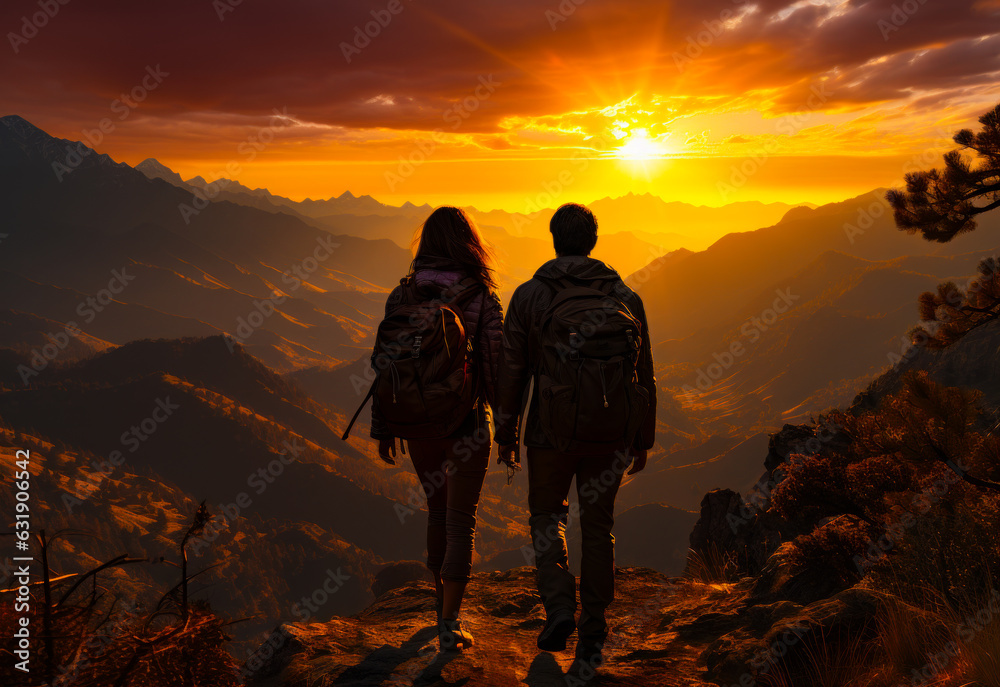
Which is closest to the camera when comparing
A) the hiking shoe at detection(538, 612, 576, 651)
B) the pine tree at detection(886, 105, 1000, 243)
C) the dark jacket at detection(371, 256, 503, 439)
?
the hiking shoe at detection(538, 612, 576, 651)

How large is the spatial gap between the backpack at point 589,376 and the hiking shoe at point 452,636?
1746 millimetres

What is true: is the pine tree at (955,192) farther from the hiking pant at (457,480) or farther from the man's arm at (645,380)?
the hiking pant at (457,480)

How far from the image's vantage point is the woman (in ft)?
14.8

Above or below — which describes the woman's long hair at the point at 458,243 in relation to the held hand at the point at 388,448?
above

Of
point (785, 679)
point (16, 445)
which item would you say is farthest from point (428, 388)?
point (16, 445)

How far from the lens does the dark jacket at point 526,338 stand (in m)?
4.26

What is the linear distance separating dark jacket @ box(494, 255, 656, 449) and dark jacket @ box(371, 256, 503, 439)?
0.29 meters

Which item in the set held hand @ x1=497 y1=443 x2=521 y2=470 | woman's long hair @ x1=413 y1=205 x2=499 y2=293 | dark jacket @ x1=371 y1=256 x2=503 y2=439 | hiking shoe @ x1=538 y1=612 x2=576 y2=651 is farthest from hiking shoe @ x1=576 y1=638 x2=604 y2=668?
woman's long hair @ x1=413 y1=205 x2=499 y2=293

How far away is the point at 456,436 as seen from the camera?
451 centimetres

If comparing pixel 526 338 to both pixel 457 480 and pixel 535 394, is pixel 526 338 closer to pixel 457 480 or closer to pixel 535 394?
pixel 535 394

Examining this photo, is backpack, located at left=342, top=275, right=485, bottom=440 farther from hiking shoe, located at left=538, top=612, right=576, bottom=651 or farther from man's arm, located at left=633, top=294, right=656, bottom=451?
hiking shoe, located at left=538, top=612, right=576, bottom=651

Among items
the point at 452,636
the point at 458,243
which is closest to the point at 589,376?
the point at 458,243

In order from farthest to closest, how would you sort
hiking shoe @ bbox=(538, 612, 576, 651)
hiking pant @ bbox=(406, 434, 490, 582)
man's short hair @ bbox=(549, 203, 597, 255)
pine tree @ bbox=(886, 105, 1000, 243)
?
pine tree @ bbox=(886, 105, 1000, 243), hiking pant @ bbox=(406, 434, 490, 582), man's short hair @ bbox=(549, 203, 597, 255), hiking shoe @ bbox=(538, 612, 576, 651)

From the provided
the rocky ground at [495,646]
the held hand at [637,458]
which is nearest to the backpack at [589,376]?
the held hand at [637,458]
